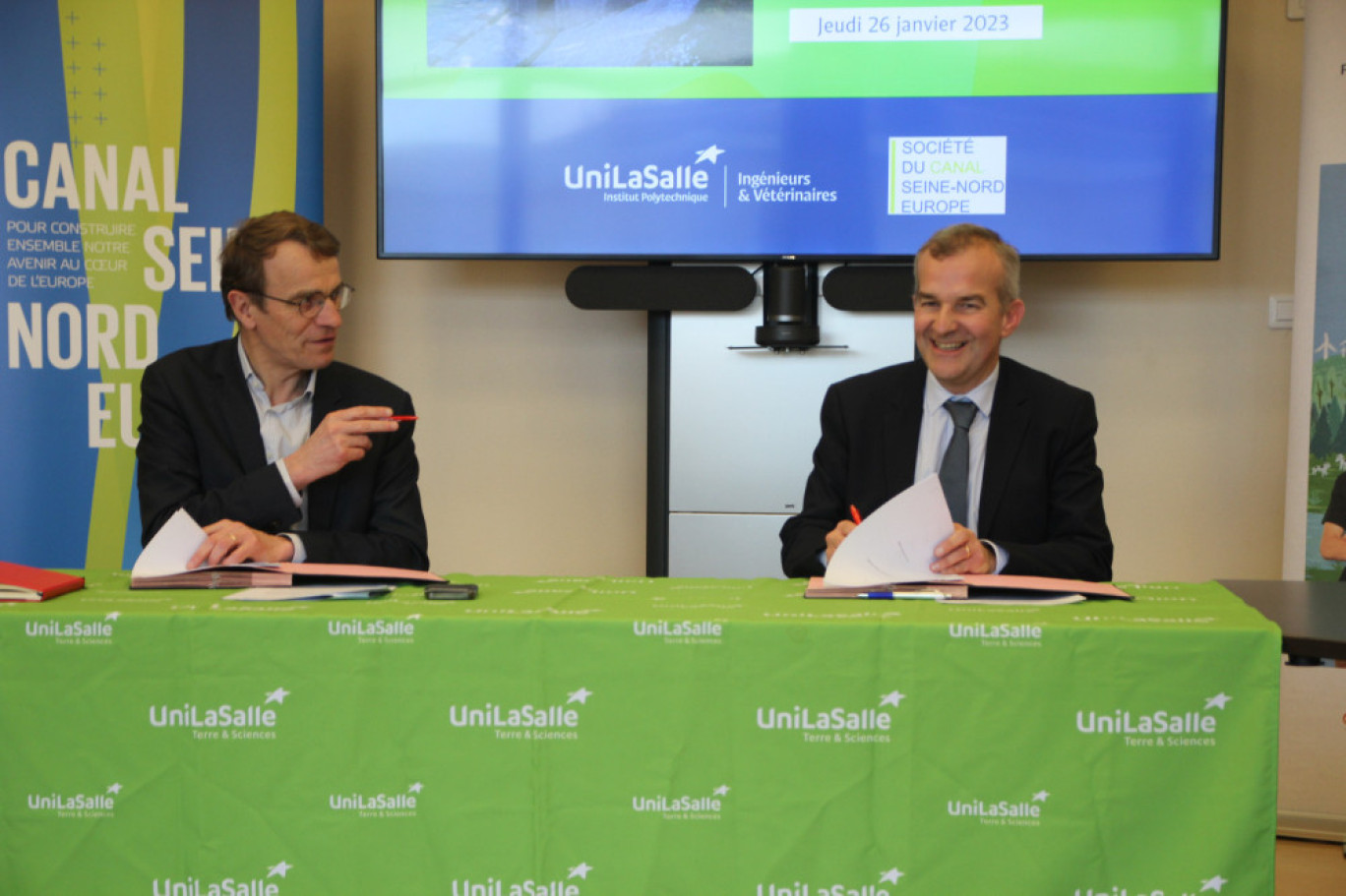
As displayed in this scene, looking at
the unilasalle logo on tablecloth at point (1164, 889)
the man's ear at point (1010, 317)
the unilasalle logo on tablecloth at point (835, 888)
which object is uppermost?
the man's ear at point (1010, 317)

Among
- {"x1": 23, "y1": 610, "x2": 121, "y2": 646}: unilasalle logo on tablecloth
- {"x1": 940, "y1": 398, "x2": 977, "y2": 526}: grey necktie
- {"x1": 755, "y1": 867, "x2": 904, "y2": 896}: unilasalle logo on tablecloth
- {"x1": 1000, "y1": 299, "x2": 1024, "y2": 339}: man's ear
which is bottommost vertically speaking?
{"x1": 755, "y1": 867, "x2": 904, "y2": 896}: unilasalle logo on tablecloth

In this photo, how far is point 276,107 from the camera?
11.5 feet

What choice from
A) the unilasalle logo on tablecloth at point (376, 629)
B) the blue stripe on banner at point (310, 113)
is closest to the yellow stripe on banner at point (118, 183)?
the blue stripe on banner at point (310, 113)

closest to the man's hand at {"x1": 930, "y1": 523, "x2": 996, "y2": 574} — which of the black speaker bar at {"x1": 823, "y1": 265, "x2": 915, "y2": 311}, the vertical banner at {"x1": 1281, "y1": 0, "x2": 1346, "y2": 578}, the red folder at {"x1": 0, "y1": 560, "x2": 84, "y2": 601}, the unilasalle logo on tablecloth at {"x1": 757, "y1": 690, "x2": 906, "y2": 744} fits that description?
the unilasalle logo on tablecloth at {"x1": 757, "y1": 690, "x2": 906, "y2": 744}

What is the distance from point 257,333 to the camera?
222 cm

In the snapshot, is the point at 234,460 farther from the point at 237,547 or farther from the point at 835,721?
the point at 835,721

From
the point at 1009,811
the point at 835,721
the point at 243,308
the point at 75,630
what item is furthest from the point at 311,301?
the point at 1009,811

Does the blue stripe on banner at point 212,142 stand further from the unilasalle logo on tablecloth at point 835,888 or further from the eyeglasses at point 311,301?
the unilasalle logo on tablecloth at point 835,888

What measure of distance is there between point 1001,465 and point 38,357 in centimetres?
279

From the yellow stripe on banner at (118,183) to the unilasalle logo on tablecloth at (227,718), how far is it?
2410mm

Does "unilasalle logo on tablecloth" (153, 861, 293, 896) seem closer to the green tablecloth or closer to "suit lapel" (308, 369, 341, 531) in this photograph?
the green tablecloth

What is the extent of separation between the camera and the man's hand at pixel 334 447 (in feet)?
6.51

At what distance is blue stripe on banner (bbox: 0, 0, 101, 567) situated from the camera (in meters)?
3.43

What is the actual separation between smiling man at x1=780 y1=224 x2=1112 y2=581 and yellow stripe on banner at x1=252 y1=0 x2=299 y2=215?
2.07 metres
